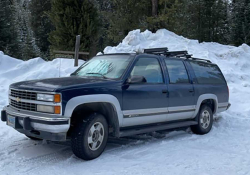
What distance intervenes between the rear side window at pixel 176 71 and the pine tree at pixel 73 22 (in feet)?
50.1

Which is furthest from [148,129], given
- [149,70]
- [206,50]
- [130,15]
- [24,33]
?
[24,33]

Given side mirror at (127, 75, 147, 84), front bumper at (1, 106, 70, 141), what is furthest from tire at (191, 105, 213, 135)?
front bumper at (1, 106, 70, 141)

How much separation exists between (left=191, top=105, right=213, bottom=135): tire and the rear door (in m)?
0.35

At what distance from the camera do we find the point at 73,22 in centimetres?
2173

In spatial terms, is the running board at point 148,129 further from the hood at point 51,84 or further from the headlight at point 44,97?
the headlight at point 44,97

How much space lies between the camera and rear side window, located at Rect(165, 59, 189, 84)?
636 centimetres

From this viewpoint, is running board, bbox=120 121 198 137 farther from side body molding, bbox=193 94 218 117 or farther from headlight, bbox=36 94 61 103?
headlight, bbox=36 94 61 103

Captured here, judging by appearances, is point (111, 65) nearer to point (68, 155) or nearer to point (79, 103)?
point (79, 103)

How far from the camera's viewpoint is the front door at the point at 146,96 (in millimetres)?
5297

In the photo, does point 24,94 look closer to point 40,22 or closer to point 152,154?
point 152,154

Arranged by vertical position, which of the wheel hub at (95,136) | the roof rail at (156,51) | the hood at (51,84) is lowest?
the wheel hub at (95,136)

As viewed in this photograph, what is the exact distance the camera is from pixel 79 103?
4.52m

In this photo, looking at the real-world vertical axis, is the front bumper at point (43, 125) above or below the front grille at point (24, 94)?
below

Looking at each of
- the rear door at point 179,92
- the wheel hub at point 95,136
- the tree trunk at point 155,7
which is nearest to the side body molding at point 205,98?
the rear door at point 179,92
